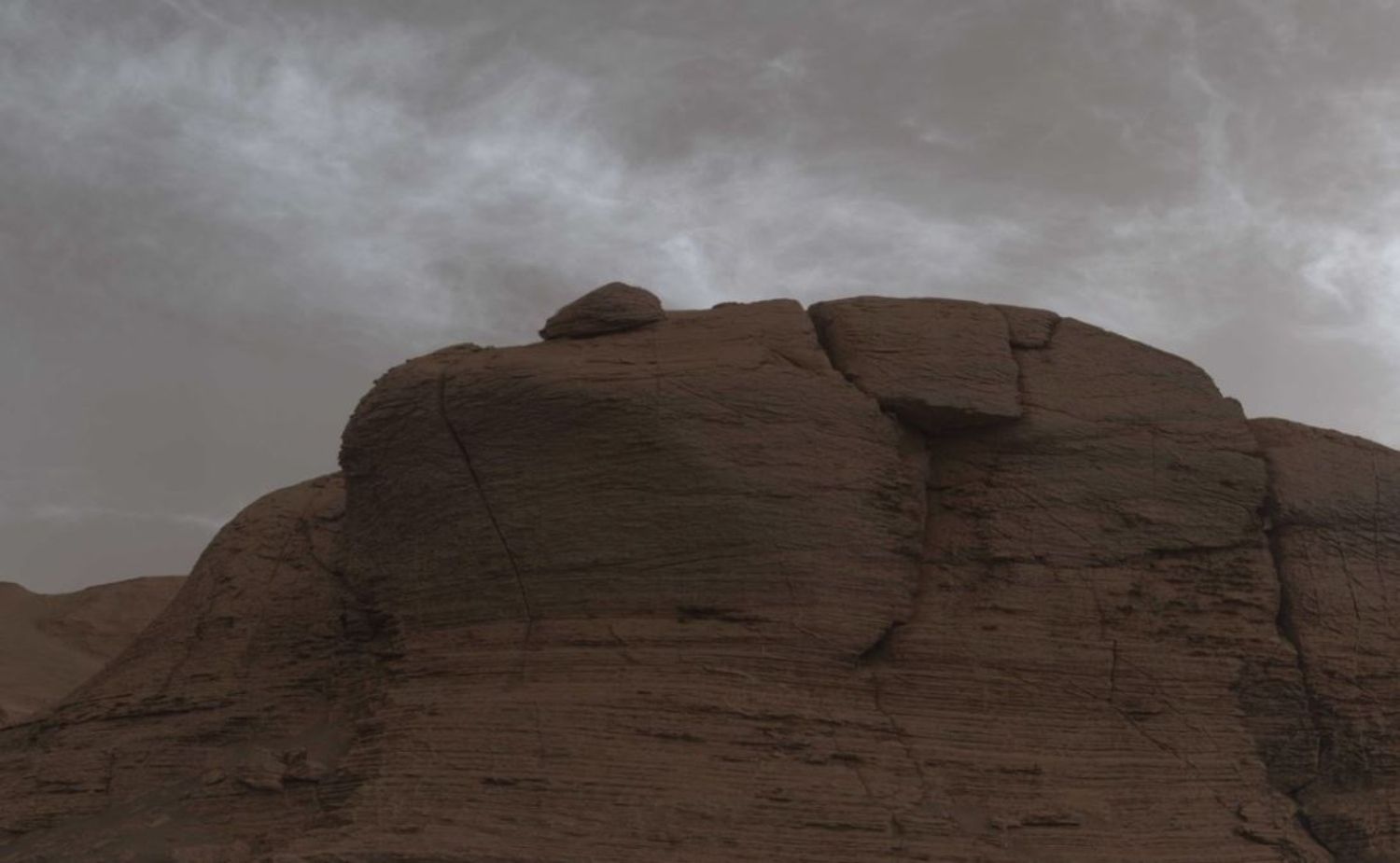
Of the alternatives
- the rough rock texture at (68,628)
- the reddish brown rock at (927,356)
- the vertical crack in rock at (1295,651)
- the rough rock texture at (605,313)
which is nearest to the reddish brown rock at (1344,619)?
the vertical crack in rock at (1295,651)

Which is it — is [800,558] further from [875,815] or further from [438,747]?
[438,747]

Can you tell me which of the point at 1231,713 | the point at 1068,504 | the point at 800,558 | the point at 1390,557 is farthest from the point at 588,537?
the point at 1390,557

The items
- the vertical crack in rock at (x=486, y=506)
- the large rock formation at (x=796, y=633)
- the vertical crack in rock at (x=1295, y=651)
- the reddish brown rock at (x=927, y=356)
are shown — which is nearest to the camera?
the large rock formation at (x=796, y=633)

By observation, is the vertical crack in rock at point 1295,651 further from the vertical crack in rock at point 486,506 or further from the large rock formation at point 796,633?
the vertical crack in rock at point 486,506

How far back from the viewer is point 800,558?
1272 centimetres

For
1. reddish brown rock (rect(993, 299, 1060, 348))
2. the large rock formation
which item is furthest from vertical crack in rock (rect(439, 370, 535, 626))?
reddish brown rock (rect(993, 299, 1060, 348))

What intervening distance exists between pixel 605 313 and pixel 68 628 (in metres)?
13.9

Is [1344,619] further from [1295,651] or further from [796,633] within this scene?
[796,633]

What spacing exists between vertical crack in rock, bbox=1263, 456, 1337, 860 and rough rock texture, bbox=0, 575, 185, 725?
16.7 metres

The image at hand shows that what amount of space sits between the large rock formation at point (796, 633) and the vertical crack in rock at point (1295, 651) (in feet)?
0.10

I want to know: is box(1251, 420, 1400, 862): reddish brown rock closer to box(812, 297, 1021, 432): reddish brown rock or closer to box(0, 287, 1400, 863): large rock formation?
box(0, 287, 1400, 863): large rock formation

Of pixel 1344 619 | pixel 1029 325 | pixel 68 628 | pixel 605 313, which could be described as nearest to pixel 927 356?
pixel 1029 325

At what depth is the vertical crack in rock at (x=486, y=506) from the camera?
13.0 meters

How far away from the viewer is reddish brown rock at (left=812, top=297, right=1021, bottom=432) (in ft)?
45.9
